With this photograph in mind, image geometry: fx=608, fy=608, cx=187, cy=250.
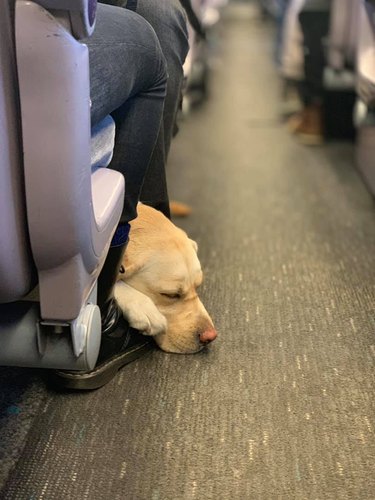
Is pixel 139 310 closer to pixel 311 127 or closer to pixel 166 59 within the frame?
pixel 166 59

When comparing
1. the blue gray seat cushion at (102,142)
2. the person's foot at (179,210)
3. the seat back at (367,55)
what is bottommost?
the person's foot at (179,210)

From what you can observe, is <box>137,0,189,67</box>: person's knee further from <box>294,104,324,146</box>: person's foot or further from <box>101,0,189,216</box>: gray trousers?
<box>294,104,324,146</box>: person's foot

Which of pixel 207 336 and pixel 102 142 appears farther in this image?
pixel 207 336

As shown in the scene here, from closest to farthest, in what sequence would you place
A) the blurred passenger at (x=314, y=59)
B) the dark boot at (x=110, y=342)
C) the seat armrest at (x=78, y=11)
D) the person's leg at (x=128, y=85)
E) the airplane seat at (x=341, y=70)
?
the seat armrest at (x=78, y=11) → the person's leg at (x=128, y=85) → the dark boot at (x=110, y=342) → the airplane seat at (x=341, y=70) → the blurred passenger at (x=314, y=59)

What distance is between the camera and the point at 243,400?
1023 mm

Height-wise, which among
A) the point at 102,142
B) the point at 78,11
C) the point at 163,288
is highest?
the point at 78,11

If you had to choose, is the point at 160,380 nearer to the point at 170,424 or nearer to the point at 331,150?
the point at 170,424

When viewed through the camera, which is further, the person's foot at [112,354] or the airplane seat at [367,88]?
the airplane seat at [367,88]

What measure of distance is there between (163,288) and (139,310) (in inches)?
2.3

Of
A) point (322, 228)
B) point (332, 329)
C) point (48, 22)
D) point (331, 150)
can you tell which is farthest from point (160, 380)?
point (331, 150)

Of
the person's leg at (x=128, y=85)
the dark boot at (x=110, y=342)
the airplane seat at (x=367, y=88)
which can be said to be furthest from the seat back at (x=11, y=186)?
the airplane seat at (x=367, y=88)

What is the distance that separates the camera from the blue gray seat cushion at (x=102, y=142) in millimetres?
843

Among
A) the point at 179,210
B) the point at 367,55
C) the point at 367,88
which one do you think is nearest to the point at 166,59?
the point at 179,210

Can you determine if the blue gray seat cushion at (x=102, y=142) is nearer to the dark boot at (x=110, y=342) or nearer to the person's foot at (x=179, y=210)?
the dark boot at (x=110, y=342)
